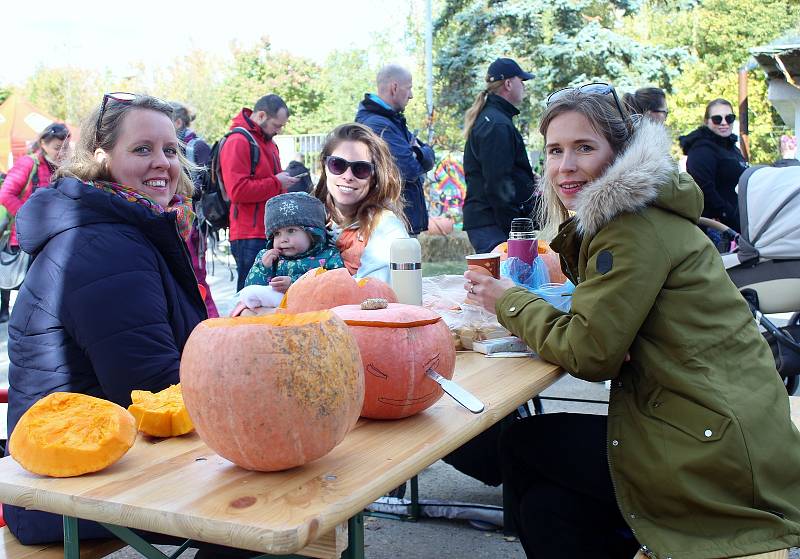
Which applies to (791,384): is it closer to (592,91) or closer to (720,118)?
(720,118)

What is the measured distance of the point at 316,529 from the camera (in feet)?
4.16

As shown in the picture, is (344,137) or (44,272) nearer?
(44,272)

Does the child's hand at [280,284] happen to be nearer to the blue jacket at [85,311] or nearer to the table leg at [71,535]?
the blue jacket at [85,311]

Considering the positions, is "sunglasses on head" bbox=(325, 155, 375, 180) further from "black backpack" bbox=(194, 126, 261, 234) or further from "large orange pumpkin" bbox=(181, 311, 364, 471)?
"black backpack" bbox=(194, 126, 261, 234)

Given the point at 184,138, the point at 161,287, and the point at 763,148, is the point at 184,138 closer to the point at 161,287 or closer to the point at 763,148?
the point at 161,287

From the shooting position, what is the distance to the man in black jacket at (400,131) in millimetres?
6316

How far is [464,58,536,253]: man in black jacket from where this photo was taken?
19.9ft

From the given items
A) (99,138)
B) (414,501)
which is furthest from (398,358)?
(414,501)

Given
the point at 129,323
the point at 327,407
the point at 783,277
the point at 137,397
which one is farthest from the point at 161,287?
the point at 783,277

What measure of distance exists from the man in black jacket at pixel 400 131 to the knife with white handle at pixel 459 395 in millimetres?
4380

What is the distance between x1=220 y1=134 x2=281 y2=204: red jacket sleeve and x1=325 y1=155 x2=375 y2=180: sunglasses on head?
2522mm

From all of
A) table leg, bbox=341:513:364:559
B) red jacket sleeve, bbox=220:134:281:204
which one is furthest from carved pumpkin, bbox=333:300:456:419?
red jacket sleeve, bbox=220:134:281:204

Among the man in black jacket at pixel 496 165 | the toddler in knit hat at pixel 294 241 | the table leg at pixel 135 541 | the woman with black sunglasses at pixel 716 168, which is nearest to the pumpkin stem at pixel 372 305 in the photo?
the table leg at pixel 135 541

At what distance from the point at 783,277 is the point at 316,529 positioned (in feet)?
14.8
